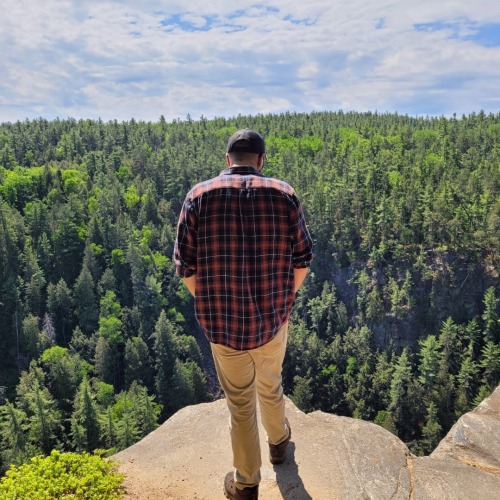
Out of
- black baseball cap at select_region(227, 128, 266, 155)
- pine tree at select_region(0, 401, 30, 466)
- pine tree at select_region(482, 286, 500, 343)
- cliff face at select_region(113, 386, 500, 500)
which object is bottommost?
pine tree at select_region(0, 401, 30, 466)

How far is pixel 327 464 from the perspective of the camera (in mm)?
5480

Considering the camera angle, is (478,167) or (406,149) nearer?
(478,167)

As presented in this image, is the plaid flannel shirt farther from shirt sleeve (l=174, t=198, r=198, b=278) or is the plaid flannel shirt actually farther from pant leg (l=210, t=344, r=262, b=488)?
pant leg (l=210, t=344, r=262, b=488)

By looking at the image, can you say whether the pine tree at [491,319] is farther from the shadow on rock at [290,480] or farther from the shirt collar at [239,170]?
the shirt collar at [239,170]

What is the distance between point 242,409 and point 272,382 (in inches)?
15.8

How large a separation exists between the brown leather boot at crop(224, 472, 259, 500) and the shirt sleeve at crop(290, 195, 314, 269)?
2.26 meters

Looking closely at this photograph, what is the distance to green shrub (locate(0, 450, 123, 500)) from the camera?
4.73 m

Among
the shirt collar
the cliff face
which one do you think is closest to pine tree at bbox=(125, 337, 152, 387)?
the cliff face

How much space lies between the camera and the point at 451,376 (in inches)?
2238

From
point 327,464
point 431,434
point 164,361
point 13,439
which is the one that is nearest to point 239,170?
point 327,464

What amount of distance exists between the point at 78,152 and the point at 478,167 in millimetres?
96728

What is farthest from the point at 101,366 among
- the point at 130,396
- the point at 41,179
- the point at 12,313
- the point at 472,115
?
the point at 472,115

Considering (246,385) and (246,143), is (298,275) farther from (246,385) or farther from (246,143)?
(246,143)

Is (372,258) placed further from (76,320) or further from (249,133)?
Answer: (249,133)
